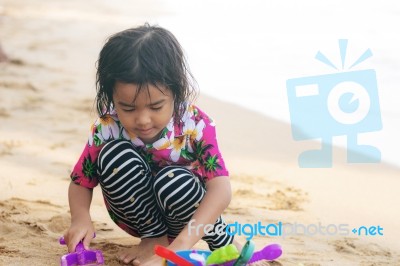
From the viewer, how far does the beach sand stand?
8.00 ft

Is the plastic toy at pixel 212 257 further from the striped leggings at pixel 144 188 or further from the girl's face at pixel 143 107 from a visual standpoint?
the girl's face at pixel 143 107

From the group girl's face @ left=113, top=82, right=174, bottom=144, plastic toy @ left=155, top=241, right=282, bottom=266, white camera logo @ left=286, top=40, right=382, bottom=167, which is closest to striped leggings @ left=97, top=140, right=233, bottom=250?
girl's face @ left=113, top=82, right=174, bottom=144

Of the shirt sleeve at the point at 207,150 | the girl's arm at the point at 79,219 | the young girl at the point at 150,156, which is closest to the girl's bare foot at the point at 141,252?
the young girl at the point at 150,156

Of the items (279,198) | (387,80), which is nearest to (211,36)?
(387,80)

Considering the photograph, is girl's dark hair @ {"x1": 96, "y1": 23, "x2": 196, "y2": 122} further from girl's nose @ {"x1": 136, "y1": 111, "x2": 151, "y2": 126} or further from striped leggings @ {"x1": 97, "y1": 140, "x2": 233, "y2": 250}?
striped leggings @ {"x1": 97, "y1": 140, "x2": 233, "y2": 250}

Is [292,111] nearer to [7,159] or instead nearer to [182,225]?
[7,159]

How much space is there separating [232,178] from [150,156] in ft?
3.70

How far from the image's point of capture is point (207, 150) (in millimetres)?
2137

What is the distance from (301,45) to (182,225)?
3.88 metres

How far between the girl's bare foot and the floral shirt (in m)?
0.22

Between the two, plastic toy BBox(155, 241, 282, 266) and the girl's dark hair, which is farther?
the girl's dark hair

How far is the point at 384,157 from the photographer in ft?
11.8

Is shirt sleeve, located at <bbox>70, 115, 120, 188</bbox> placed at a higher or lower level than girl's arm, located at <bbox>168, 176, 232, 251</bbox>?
higher

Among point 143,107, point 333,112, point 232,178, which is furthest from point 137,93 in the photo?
point 333,112
